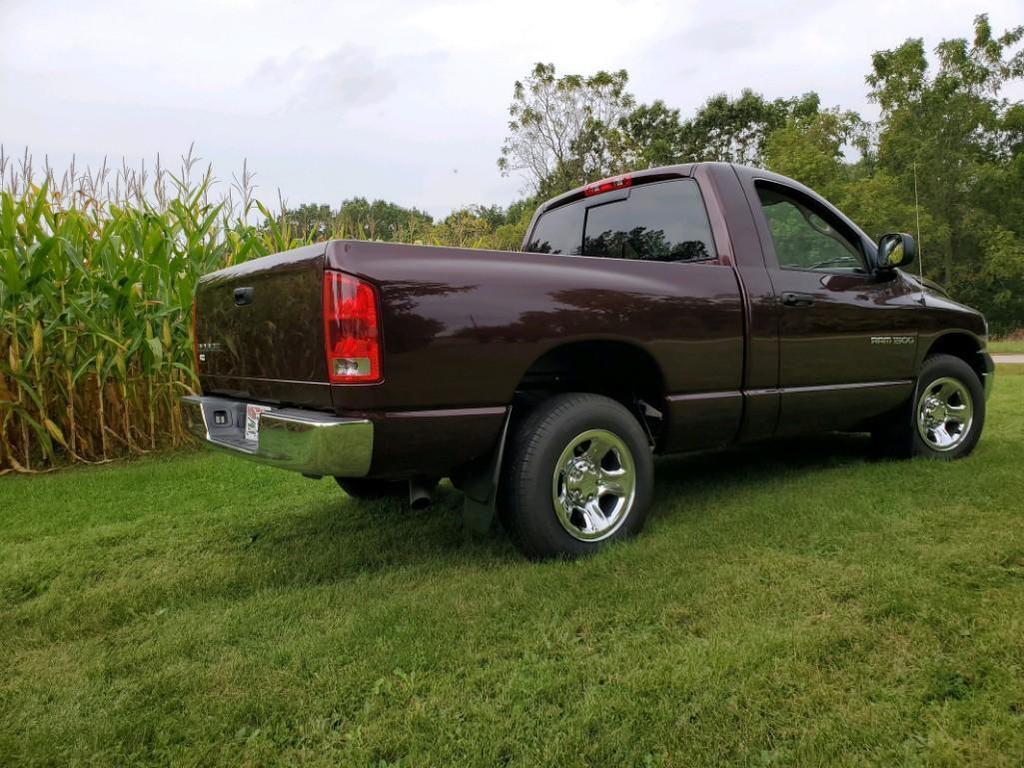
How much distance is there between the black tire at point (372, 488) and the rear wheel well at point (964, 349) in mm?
3612

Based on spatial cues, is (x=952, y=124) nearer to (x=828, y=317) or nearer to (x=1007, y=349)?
(x=1007, y=349)

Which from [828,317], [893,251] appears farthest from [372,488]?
[893,251]

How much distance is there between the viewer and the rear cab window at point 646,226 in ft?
12.2

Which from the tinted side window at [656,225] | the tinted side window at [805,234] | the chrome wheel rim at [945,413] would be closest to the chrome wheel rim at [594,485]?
the tinted side window at [656,225]

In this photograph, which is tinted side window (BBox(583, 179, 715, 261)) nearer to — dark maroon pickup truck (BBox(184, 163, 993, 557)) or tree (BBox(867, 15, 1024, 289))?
dark maroon pickup truck (BBox(184, 163, 993, 557))

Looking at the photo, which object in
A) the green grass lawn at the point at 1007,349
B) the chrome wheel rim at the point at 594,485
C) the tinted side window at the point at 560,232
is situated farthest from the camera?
the green grass lawn at the point at 1007,349

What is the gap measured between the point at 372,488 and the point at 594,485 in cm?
155

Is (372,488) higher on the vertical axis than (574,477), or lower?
lower

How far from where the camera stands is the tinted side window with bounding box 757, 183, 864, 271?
3.92 m

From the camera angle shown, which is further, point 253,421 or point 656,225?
point 656,225

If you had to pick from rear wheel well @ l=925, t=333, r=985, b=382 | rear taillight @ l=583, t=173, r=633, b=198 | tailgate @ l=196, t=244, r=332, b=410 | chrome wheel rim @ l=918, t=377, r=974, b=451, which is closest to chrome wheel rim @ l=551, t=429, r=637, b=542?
tailgate @ l=196, t=244, r=332, b=410

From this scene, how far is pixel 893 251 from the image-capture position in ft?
13.8

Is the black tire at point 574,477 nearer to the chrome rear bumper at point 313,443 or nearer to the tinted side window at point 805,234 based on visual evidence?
the chrome rear bumper at point 313,443

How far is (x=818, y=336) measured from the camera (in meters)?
3.85
